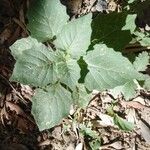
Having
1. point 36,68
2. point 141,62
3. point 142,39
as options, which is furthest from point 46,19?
point 142,39

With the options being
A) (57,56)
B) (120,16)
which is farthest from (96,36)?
(57,56)

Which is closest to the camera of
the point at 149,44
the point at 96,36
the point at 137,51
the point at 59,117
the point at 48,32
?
the point at 59,117

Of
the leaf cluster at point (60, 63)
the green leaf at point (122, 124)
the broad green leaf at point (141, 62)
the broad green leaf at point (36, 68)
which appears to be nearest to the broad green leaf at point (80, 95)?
the leaf cluster at point (60, 63)

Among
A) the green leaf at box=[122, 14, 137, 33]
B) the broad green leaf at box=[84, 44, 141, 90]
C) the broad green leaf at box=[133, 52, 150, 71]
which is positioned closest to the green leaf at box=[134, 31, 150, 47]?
the broad green leaf at box=[133, 52, 150, 71]

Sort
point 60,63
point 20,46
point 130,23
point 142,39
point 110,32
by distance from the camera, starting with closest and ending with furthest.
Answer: point 60,63, point 20,46, point 110,32, point 130,23, point 142,39

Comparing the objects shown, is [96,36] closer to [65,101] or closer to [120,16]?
[120,16]

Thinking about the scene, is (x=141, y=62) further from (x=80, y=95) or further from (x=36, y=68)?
(x=36, y=68)

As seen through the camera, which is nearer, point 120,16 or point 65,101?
point 65,101
